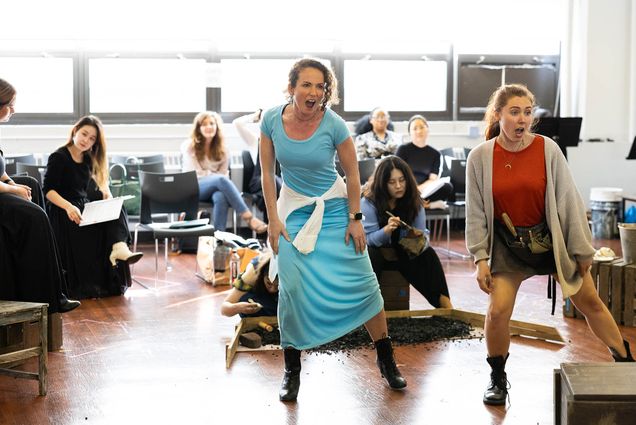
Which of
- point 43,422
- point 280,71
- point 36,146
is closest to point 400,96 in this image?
point 280,71

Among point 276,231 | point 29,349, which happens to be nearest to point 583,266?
point 276,231

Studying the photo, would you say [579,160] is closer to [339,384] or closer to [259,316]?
[259,316]

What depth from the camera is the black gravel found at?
16.1 feet

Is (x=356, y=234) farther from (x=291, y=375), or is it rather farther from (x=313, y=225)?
(x=291, y=375)

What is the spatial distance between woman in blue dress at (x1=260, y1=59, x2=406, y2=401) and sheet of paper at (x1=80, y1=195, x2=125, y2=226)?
2.81 metres

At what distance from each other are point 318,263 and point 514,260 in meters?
0.79

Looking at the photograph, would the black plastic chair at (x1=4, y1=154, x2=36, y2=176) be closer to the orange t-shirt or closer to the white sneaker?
the white sneaker

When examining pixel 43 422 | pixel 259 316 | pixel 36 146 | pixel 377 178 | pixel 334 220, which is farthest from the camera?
pixel 36 146

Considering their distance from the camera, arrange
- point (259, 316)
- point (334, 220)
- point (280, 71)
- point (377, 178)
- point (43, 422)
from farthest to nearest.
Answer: point (280, 71)
point (377, 178)
point (259, 316)
point (334, 220)
point (43, 422)

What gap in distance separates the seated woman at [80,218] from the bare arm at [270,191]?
8.70ft

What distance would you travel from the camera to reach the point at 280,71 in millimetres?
10352

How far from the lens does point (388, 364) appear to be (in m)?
4.10

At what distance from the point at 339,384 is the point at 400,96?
686 centimetres

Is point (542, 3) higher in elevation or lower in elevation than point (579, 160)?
higher
